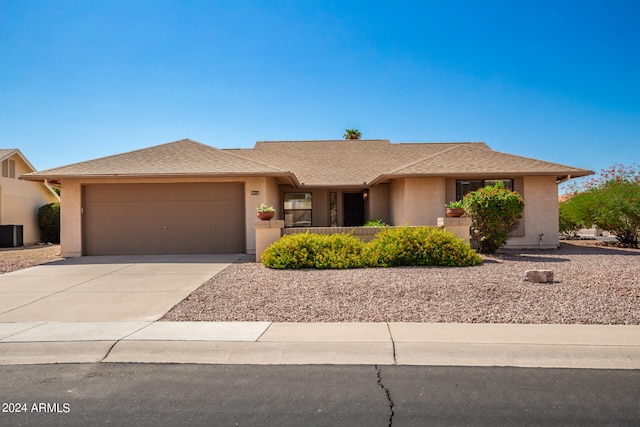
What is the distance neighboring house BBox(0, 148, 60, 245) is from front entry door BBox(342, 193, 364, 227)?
16382mm

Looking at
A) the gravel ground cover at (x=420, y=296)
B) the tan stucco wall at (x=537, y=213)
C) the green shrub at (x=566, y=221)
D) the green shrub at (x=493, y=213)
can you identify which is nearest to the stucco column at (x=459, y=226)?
the green shrub at (x=493, y=213)

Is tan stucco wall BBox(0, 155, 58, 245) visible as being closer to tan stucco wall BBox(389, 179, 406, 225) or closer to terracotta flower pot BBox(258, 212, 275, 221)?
terracotta flower pot BBox(258, 212, 275, 221)

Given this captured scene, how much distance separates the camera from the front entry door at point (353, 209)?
2117 cm

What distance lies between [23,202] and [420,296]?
2428 cm

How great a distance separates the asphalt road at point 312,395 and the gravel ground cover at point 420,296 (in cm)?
197

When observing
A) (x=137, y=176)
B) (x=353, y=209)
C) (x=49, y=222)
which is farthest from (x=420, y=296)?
(x=49, y=222)

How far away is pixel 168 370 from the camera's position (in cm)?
470

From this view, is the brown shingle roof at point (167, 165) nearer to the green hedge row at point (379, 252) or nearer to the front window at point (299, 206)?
the green hedge row at point (379, 252)

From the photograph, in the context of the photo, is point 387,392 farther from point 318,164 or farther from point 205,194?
point 318,164

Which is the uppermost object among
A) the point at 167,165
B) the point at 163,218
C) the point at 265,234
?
the point at 167,165

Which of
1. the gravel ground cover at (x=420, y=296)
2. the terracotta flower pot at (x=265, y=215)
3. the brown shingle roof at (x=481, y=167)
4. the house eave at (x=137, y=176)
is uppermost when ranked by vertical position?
the brown shingle roof at (x=481, y=167)

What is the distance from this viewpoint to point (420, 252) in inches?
444

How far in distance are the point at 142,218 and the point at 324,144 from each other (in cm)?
1159

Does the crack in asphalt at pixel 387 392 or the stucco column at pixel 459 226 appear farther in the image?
the stucco column at pixel 459 226
